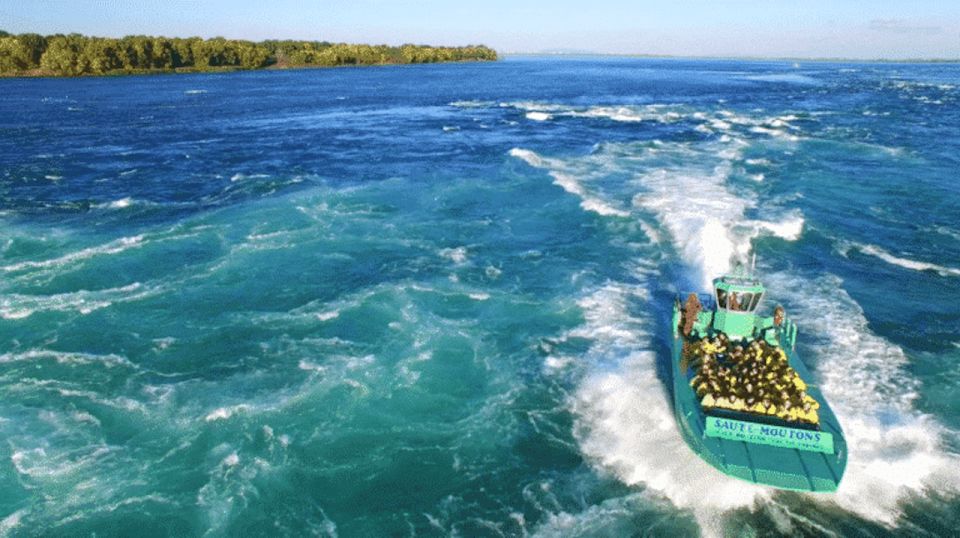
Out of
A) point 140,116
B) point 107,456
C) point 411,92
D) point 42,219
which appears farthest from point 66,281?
point 411,92

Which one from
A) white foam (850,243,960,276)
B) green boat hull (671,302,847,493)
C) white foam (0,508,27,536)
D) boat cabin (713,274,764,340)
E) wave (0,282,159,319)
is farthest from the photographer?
white foam (850,243,960,276)

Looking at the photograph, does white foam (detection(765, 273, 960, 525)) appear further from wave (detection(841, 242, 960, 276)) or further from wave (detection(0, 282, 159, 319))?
wave (detection(0, 282, 159, 319))

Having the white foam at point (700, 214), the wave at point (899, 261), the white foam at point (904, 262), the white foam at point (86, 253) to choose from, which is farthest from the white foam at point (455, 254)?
the white foam at point (904, 262)

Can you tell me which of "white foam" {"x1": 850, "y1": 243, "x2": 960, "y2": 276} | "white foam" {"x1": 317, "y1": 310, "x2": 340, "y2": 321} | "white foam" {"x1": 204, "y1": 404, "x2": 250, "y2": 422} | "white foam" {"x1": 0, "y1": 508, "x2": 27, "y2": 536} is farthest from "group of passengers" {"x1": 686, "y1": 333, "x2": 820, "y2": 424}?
"white foam" {"x1": 850, "y1": 243, "x2": 960, "y2": 276}

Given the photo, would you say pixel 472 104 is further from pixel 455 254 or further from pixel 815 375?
pixel 815 375

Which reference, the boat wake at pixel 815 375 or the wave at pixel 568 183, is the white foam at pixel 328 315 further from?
the wave at pixel 568 183

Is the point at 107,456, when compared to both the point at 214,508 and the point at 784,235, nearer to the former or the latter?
the point at 214,508

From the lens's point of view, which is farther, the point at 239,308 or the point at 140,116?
the point at 140,116
